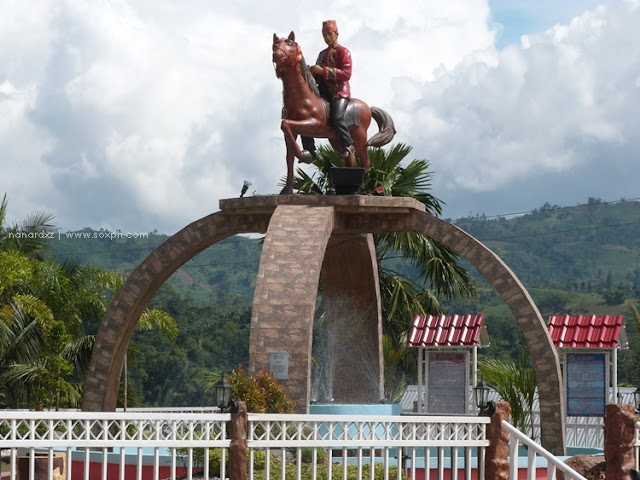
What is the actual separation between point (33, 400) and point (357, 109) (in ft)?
26.5

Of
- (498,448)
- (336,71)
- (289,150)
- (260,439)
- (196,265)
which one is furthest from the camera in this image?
(196,265)

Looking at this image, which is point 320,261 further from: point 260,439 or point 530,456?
point 260,439

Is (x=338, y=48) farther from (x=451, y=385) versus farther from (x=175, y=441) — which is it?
(x=175, y=441)

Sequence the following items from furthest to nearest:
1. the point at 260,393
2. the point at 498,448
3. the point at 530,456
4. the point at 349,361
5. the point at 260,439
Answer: the point at 349,361 < the point at 260,393 < the point at 498,448 < the point at 530,456 < the point at 260,439

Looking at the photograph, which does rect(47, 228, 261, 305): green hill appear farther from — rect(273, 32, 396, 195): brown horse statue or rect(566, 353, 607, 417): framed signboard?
rect(273, 32, 396, 195): brown horse statue

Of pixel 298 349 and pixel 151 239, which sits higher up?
pixel 151 239

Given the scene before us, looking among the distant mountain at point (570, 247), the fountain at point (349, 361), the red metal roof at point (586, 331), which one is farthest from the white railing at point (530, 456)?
the distant mountain at point (570, 247)

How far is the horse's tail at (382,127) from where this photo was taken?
17375 mm

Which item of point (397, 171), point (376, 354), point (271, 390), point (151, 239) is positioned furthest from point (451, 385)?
point (151, 239)

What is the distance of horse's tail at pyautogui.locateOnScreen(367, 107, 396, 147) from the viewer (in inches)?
684

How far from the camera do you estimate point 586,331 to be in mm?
17453

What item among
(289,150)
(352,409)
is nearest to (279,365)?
(352,409)

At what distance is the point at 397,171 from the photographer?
72.0ft

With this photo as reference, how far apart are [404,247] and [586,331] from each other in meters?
5.55
